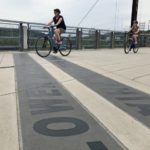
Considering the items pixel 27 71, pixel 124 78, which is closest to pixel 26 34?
pixel 27 71

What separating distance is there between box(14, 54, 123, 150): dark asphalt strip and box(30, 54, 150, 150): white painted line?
0.12m

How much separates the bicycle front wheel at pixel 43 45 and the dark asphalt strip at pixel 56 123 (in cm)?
692

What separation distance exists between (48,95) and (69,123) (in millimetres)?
1668

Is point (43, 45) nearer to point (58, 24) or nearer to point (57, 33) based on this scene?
point (57, 33)

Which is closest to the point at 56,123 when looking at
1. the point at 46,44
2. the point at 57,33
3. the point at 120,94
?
the point at 120,94

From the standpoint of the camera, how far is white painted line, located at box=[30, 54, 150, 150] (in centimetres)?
369

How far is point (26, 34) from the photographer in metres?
18.1

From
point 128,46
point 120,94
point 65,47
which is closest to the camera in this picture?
point 120,94

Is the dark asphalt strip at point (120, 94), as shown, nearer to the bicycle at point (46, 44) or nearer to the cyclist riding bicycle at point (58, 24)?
the bicycle at point (46, 44)

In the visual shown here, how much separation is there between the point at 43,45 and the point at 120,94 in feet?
25.1

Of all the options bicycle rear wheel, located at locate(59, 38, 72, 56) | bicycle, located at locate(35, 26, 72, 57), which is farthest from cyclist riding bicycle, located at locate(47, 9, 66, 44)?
bicycle rear wheel, located at locate(59, 38, 72, 56)

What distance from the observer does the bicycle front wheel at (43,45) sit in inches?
529

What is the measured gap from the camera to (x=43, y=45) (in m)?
13.5

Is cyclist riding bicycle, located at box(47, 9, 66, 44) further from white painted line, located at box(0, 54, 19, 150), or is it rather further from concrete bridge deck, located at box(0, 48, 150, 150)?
white painted line, located at box(0, 54, 19, 150)
